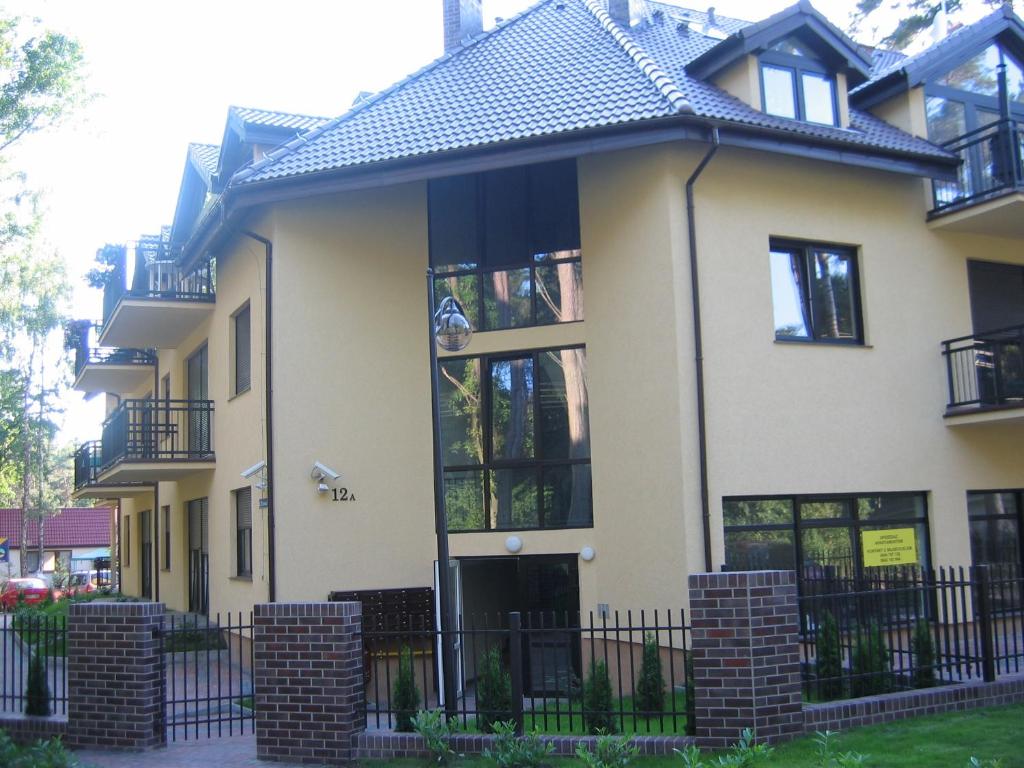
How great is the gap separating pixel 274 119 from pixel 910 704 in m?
12.6

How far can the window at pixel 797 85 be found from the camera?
14.1 m

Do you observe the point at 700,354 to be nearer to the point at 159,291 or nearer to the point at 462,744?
the point at 462,744

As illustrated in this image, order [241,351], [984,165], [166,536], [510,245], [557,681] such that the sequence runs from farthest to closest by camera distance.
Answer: [166,536] → [241,351] → [984,165] → [510,245] → [557,681]

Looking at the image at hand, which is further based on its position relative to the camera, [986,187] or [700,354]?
[986,187]

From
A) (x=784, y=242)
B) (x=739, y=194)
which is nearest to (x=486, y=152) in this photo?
(x=739, y=194)

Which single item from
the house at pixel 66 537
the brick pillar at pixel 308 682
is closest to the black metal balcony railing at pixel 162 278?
the brick pillar at pixel 308 682

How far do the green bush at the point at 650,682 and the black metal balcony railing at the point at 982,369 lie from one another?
21.4 ft

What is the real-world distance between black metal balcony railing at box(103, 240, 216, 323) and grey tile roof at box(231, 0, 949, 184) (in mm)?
4850

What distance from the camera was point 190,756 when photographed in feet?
31.7

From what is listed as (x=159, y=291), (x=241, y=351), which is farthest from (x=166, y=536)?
(x=241, y=351)

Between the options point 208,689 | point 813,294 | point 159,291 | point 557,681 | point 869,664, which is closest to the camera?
point 869,664

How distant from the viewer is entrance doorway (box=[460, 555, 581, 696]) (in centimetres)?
1378

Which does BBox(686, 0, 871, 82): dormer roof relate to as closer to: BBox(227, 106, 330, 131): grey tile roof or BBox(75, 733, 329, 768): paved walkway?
BBox(227, 106, 330, 131): grey tile roof

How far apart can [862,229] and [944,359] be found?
7.25 feet
